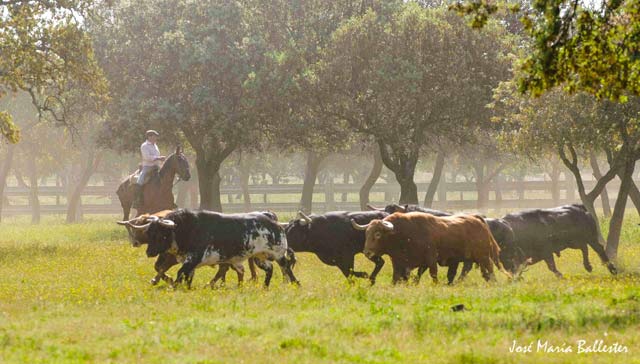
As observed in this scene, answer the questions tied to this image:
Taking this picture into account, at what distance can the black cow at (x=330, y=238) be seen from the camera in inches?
816

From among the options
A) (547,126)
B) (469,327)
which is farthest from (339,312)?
(547,126)

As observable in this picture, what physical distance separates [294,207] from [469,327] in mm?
52943

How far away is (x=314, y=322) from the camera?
13.3 m

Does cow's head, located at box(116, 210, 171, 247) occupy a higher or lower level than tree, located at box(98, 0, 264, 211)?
lower

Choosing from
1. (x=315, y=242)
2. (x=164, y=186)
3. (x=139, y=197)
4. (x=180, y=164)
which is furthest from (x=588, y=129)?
(x=139, y=197)

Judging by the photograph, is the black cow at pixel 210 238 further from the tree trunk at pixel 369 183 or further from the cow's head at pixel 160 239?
the tree trunk at pixel 369 183

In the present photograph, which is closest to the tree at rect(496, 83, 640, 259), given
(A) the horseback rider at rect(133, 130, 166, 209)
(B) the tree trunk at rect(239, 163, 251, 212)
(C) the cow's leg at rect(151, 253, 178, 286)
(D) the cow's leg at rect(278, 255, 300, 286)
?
(D) the cow's leg at rect(278, 255, 300, 286)

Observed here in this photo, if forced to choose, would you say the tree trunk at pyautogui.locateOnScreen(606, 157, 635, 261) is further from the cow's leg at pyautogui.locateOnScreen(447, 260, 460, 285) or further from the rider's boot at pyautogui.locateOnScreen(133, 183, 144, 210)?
the rider's boot at pyautogui.locateOnScreen(133, 183, 144, 210)

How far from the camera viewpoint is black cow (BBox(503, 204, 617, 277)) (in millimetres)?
22516

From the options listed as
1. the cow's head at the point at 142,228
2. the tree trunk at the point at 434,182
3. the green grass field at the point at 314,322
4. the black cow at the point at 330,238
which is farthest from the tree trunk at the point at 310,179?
the green grass field at the point at 314,322

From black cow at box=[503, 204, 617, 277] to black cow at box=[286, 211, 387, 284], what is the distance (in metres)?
3.70

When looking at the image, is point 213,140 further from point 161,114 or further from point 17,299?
point 17,299

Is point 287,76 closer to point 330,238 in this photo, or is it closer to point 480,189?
point 330,238

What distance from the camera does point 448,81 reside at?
119 ft
